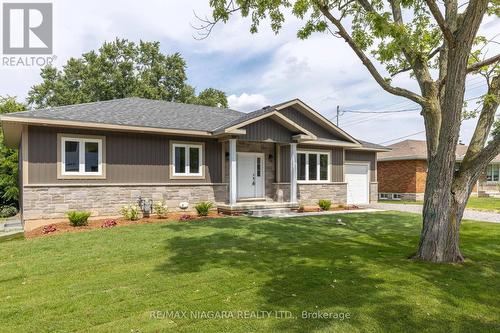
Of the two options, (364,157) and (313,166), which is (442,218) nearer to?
(313,166)

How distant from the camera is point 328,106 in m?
40.9

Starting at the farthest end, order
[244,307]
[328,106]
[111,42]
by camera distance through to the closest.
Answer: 1. [328,106]
2. [111,42]
3. [244,307]

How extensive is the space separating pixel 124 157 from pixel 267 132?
18.2 feet

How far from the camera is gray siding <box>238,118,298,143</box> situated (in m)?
13.4

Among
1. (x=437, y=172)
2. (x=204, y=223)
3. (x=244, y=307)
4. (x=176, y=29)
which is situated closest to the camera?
(x=244, y=307)

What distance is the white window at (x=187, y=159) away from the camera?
13.1m

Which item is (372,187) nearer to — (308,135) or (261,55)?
(308,135)

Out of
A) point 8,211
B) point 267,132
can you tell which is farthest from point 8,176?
point 267,132

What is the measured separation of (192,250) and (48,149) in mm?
7058

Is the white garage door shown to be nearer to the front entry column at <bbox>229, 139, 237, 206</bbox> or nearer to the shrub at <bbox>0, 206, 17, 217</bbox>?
the front entry column at <bbox>229, 139, 237, 206</bbox>

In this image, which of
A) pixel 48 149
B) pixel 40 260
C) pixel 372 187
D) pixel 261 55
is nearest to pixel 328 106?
pixel 372 187

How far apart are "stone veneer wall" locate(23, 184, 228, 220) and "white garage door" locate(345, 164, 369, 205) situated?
7.95 m

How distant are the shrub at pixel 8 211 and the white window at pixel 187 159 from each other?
26.9 ft

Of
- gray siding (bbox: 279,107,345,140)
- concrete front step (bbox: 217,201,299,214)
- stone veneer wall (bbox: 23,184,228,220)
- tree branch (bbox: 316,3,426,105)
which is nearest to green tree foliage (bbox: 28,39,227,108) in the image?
gray siding (bbox: 279,107,345,140)
